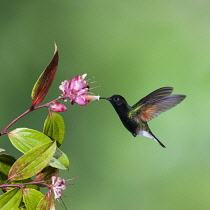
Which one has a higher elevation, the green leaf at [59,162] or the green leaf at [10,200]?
the green leaf at [59,162]

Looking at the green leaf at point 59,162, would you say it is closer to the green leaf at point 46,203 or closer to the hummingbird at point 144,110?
Result: the green leaf at point 46,203

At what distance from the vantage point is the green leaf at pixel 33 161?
1.26ft

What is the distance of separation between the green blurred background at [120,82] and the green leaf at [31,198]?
1344 millimetres

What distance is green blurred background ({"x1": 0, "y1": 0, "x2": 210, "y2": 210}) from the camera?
74.5 inches

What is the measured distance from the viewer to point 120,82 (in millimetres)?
1998

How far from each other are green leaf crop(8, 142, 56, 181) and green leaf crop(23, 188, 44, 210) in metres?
0.02

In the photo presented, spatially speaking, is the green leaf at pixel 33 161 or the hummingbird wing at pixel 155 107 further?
the hummingbird wing at pixel 155 107

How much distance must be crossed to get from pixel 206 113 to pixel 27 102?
89 centimetres

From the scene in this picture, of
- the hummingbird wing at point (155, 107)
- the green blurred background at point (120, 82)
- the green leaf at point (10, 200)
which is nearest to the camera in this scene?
the green leaf at point (10, 200)

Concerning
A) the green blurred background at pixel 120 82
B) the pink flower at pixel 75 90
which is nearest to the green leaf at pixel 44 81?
the pink flower at pixel 75 90

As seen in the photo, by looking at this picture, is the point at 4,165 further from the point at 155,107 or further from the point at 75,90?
the point at 155,107

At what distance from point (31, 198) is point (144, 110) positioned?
36cm

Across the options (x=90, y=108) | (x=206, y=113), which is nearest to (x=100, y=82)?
(x=90, y=108)

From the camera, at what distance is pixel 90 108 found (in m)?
1.96
